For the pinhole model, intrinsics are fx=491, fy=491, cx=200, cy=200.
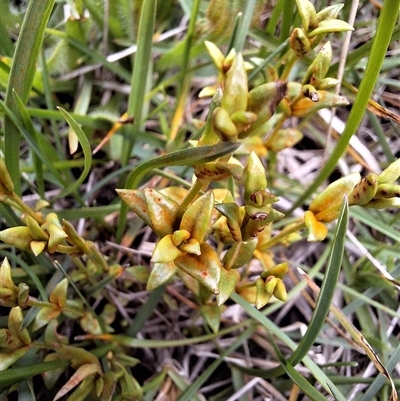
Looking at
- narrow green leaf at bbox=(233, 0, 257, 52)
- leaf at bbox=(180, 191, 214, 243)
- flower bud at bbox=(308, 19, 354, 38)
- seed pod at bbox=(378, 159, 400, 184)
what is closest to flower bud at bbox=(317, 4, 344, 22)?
flower bud at bbox=(308, 19, 354, 38)

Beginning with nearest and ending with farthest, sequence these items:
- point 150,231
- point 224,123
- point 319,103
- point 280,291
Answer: point 224,123
point 280,291
point 319,103
point 150,231

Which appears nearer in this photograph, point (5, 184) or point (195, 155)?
point (195, 155)

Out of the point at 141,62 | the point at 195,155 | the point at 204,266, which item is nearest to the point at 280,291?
the point at 204,266

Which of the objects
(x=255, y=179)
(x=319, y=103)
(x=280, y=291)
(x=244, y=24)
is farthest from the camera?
(x=244, y=24)

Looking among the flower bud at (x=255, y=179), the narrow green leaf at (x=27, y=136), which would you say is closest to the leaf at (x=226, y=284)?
the flower bud at (x=255, y=179)

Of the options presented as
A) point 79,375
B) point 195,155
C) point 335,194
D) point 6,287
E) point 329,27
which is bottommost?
point 79,375

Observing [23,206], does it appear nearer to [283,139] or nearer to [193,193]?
[193,193]

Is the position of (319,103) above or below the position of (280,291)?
above

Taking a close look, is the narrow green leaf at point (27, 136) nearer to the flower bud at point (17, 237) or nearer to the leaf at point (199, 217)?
the flower bud at point (17, 237)

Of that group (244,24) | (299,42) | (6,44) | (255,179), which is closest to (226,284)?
(255,179)
